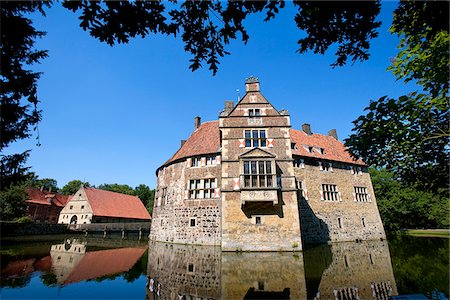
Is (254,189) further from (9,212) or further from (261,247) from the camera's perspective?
(9,212)

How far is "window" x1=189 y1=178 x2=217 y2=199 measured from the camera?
817 inches

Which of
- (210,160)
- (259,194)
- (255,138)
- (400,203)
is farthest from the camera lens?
(400,203)

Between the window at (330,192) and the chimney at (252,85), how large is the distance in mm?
11761

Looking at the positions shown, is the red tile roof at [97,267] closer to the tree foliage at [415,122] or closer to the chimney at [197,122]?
the tree foliage at [415,122]

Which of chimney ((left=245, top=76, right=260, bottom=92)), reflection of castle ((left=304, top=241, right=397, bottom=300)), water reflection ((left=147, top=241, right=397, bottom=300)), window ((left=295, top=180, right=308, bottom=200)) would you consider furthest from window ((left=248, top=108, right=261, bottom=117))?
reflection of castle ((left=304, top=241, right=397, bottom=300))

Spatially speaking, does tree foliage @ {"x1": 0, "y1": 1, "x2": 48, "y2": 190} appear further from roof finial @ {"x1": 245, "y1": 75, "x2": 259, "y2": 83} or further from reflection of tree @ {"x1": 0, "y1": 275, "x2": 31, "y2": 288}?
roof finial @ {"x1": 245, "y1": 75, "x2": 259, "y2": 83}

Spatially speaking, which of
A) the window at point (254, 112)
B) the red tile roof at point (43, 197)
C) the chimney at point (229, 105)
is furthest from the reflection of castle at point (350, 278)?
the red tile roof at point (43, 197)

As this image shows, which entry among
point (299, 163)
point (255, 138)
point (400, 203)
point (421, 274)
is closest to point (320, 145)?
point (299, 163)

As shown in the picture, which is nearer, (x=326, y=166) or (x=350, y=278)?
(x=350, y=278)

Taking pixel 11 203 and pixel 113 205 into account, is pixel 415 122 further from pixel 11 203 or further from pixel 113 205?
pixel 113 205

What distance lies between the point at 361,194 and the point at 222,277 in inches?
848

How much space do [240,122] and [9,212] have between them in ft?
110

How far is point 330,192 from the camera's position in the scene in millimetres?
23312

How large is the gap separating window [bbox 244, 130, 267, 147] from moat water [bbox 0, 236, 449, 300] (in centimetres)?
863
